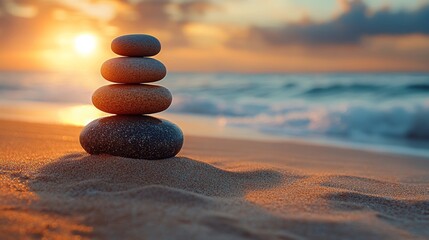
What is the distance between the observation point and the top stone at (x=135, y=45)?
4.08 meters

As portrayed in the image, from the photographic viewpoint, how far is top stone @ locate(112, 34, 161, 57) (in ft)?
13.4

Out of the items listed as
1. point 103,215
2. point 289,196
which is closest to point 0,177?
point 103,215

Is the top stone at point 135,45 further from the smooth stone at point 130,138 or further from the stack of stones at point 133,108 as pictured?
the smooth stone at point 130,138

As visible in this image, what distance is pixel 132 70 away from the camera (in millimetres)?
4023

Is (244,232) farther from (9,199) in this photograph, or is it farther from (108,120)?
(108,120)

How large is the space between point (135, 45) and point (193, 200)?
174cm

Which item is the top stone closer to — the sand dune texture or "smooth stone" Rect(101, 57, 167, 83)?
"smooth stone" Rect(101, 57, 167, 83)

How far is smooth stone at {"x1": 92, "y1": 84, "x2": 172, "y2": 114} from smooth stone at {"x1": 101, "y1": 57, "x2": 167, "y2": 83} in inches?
2.9

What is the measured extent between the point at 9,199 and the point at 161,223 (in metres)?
1.00

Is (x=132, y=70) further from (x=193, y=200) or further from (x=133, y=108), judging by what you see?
(x=193, y=200)

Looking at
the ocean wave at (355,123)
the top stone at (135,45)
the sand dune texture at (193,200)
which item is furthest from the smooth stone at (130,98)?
the ocean wave at (355,123)

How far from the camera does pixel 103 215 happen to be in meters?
2.57

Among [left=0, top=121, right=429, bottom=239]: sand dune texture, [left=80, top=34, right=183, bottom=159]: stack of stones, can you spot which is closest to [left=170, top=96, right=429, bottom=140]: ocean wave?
[left=0, top=121, right=429, bottom=239]: sand dune texture

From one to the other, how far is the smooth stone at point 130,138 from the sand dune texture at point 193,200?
0.45 ft
